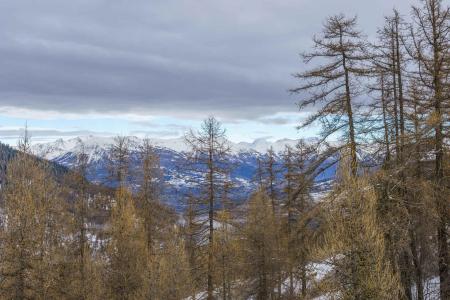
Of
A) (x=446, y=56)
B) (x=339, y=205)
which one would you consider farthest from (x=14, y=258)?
(x=446, y=56)

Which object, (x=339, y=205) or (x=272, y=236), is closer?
(x=339, y=205)

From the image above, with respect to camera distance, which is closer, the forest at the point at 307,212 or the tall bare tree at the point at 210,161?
the forest at the point at 307,212

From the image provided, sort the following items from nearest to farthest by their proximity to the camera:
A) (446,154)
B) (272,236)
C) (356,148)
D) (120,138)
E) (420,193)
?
(420,193), (446,154), (356,148), (272,236), (120,138)

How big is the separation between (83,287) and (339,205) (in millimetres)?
19010

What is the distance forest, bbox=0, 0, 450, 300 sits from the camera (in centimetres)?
1438

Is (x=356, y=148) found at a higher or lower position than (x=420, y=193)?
higher

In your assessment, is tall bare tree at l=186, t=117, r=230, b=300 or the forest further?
tall bare tree at l=186, t=117, r=230, b=300

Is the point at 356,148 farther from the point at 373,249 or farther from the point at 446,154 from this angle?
the point at 373,249

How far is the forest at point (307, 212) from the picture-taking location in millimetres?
14383

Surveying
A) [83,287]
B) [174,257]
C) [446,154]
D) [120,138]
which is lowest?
[83,287]

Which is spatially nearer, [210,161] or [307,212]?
[307,212]

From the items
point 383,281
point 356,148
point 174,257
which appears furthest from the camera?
point 174,257

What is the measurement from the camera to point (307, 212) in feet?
61.2

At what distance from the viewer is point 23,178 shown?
938 inches
